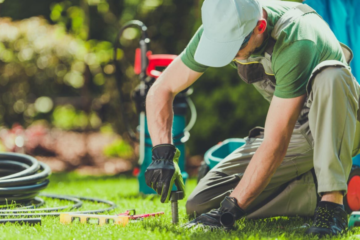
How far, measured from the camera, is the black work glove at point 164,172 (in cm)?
251

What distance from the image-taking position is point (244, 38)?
7.84 feet

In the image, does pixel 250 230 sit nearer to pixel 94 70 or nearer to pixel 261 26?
pixel 261 26

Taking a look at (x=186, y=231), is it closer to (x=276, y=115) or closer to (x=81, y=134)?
(x=276, y=115)

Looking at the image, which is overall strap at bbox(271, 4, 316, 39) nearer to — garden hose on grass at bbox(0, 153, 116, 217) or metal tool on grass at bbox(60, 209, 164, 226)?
metal tool on grass at bbox(60, 209, 164, 226)

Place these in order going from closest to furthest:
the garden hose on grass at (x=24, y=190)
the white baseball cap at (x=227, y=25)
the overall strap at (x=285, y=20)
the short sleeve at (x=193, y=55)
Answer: the white baseball cap at (x=227, y=25), the overall strap at (x=285, y=20), the short sleeve at (x=193, y=55), the garden hose on grass at (x=24, y=190)

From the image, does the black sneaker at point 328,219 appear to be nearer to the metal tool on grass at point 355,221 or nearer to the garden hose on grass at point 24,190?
the metal tool on grass at point 355,221

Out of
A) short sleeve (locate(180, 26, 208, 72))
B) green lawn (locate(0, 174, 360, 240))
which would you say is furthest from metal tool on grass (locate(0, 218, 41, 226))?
short sleeve (locate(180, 26, 208, 72))

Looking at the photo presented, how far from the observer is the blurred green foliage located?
5.84m

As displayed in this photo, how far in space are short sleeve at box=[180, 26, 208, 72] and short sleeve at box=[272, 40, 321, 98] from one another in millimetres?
543

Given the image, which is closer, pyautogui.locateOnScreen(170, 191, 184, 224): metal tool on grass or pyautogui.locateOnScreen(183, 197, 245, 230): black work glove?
pyautogui.locateOnScreen(183, 197, 245, 230): black work glove

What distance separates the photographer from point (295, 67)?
2307 mm

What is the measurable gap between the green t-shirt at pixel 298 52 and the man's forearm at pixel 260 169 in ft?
0.84

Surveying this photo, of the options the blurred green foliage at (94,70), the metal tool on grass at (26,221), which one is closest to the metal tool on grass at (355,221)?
the metal tool on grass at (26,221)

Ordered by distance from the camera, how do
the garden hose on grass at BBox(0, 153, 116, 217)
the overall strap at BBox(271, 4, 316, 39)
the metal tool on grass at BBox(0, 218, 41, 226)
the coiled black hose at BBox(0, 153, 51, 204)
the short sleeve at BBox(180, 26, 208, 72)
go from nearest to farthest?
the overall strap at BBox(271, 4, 316, 39), the metal tool on grass at BBox(0, 218, 41, 226), the short sleeve at BBox(180, 26, 208, 72), the garden hose on grass at BBox(0, 153, 116, 217), the coiled black hose at BBox(0, 153, 51, 204)
